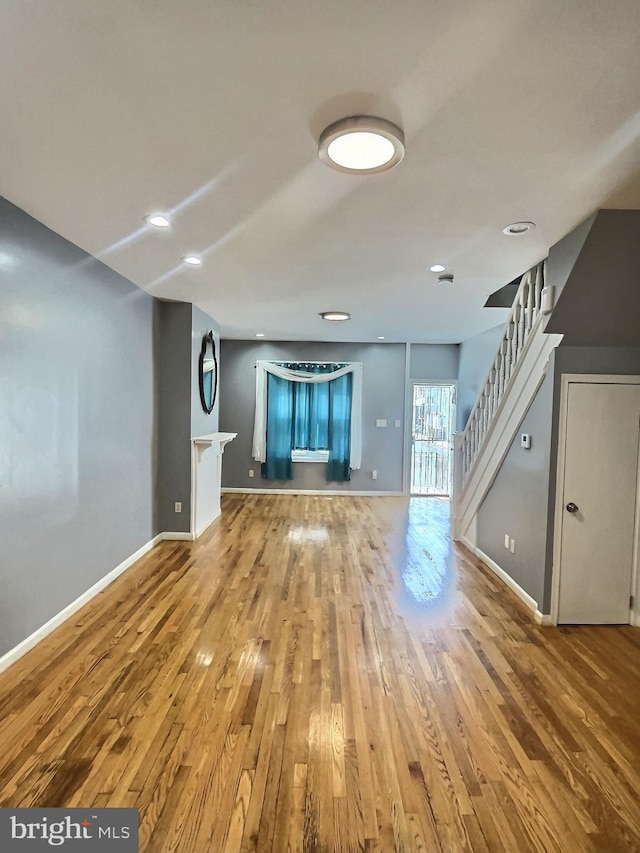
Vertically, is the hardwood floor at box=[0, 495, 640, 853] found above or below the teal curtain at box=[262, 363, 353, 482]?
below

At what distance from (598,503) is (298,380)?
16.6ft

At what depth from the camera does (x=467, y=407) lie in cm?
700

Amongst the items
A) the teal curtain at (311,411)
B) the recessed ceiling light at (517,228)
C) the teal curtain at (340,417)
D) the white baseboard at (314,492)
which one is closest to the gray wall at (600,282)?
the recessed ceiling light at (517,228)

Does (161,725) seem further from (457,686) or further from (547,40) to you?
(547,40)

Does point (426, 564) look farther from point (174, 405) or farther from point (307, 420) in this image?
point (307, 420)

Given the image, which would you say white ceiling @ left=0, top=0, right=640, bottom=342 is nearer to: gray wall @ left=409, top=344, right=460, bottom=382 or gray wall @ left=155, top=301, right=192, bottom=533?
gray wall @ left=155, top=301, right=192, bottom=533

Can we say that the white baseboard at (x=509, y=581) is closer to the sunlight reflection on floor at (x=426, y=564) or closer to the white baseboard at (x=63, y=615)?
the sunlight reflection on floor at (x=426, y=564)

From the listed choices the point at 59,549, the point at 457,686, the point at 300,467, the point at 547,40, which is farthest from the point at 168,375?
the point at 547,40

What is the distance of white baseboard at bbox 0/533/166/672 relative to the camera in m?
2.52

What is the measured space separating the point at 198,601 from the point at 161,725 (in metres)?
1.35

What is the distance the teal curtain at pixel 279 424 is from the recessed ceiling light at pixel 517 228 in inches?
200

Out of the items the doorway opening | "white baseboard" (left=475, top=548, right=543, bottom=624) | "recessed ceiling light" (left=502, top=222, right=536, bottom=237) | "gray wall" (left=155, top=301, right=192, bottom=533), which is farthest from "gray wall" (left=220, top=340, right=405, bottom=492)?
"recessed ceiling light" (left=502, top=222, right=536, bottom=237)

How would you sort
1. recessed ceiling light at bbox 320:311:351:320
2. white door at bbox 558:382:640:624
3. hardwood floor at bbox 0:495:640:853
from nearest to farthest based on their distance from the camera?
hardwood floor at bbox 0:495:640:853 → white door at bbox 558:382:640:624 → recessed ceiling light at bbox 320:311:351:320

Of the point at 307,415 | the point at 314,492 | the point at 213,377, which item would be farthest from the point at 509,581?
the point at 307,415
